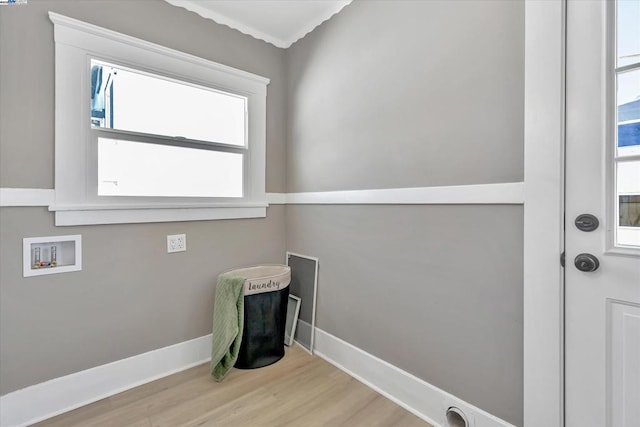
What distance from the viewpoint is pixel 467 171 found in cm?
135

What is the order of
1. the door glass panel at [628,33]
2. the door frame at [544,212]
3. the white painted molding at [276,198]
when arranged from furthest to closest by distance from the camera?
1. the white painted molding at [276,198]
2. the door frame at [544,212]
3. the door glass panel at [628,33]

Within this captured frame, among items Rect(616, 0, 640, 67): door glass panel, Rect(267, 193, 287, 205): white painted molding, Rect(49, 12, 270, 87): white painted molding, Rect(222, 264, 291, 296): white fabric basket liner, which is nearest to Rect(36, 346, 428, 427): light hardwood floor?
Rect(222, 264, 291, 296): white fabric basket liner

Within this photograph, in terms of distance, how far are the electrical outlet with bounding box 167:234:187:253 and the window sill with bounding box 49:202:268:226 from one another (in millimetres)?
115

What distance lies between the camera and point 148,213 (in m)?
1.83

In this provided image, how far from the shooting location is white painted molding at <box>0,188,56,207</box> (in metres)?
1.43

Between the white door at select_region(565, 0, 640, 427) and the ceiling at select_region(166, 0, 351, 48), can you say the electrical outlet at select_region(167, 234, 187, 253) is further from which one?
the white door at select_region(565, 0, 640, 427)

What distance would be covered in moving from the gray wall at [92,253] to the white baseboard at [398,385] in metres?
0.93

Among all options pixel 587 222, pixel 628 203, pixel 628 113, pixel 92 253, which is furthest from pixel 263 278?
pixel 628 113

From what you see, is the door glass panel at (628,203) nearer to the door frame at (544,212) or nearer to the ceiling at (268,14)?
the door frame at (544,212)

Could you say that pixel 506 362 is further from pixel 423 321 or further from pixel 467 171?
pixel 467 171

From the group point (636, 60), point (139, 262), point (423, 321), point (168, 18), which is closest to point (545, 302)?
point (423, 321)

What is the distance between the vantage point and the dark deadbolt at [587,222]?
1032 millimetres

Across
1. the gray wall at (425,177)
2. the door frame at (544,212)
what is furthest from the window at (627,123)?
the gray wall at (425,177)

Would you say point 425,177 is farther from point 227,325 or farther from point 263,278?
point 227,325
